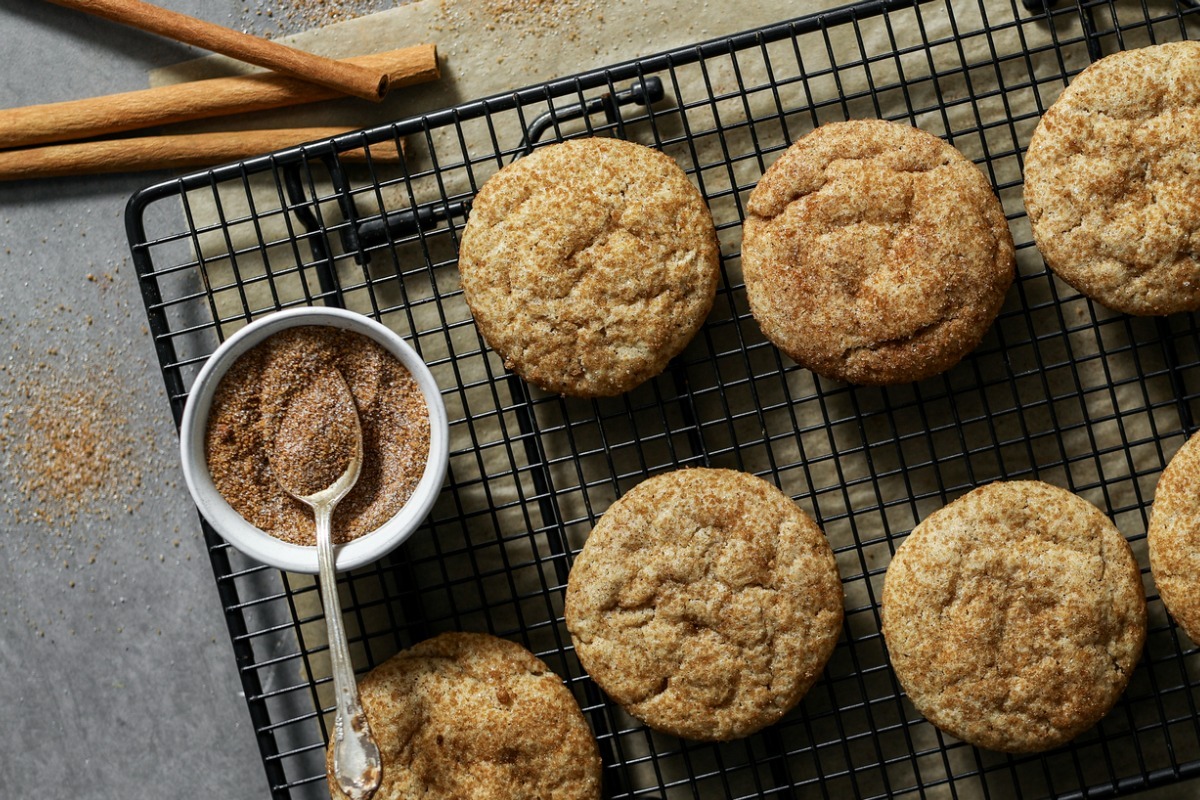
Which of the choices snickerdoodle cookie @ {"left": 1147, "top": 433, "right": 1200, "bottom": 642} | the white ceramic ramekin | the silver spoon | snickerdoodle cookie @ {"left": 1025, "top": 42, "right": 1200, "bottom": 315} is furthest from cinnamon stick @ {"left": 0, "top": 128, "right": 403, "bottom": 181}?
snickerdoodle cookie @ {"left": 1147, "top": 433, "right": 1200, "bottom": 642}

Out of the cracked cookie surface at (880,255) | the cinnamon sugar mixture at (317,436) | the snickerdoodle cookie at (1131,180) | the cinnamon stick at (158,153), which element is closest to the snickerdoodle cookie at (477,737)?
the cinnamon sugar mixture at (317,436)

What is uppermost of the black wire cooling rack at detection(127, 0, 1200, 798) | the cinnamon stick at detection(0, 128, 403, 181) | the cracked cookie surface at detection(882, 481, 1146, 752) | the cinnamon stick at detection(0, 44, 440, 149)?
the cinnamon stick at detection(0, 44, 440, 149)

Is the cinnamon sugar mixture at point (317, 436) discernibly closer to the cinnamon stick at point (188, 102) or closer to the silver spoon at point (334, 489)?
the silver spoon at point (334, 489)

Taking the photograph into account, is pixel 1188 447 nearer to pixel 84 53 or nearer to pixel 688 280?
pixel 688 280

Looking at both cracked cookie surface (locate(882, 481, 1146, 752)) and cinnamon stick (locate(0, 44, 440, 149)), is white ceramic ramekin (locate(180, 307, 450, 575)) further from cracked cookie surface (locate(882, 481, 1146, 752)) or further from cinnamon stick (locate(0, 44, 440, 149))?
cracked cookie surface (locate(882, 481, 1146, 752))

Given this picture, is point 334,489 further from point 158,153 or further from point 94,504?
point 158,153

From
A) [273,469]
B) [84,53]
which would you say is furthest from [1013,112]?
[84,53]
